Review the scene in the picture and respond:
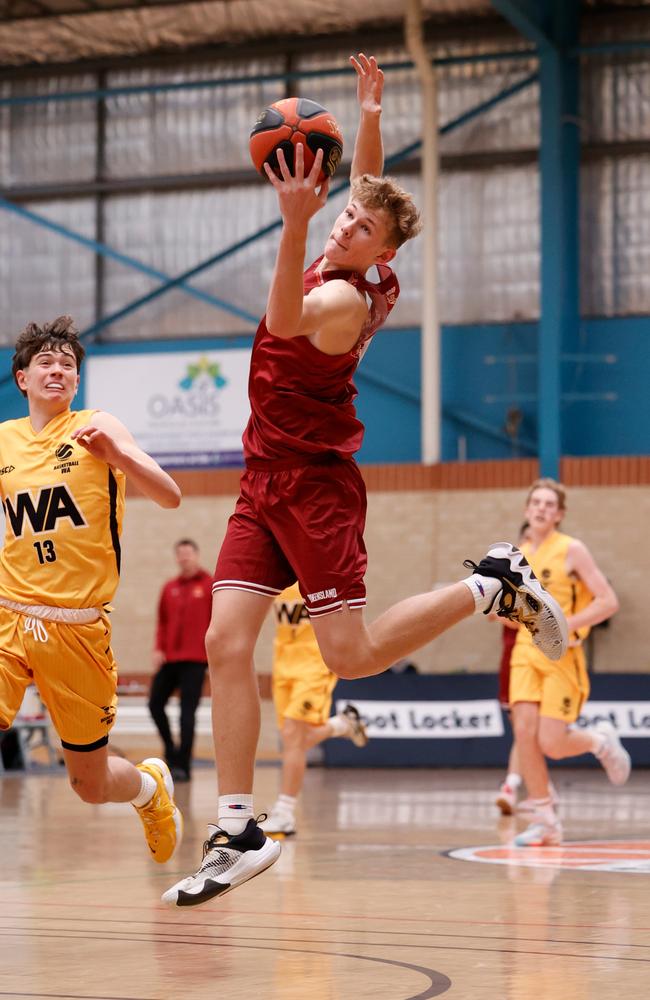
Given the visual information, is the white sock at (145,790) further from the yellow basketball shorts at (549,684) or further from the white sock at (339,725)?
the white sock at (339,725)

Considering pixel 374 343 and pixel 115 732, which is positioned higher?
pixel 374 343

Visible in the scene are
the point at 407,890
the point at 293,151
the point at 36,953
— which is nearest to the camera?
the point at 293,151

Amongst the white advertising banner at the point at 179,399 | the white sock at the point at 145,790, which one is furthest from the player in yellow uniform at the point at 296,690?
the white advertising banner at the point at 179,399

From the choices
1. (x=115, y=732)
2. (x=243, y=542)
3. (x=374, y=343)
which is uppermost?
(x=374, y=343)

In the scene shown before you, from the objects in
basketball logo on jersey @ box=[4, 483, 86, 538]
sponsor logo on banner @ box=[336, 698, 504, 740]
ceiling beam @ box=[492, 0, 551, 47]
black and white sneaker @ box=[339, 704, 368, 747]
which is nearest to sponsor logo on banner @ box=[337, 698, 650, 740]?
sponsor logo on banner @ box=[336, 698, 504, 740]

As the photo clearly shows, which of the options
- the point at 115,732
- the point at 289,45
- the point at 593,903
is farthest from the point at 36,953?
the point at 289,45

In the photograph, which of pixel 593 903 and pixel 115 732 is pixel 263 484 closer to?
pixel 593 903

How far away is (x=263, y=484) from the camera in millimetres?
5504

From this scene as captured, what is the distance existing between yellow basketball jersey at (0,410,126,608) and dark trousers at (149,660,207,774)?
8399 millimetres

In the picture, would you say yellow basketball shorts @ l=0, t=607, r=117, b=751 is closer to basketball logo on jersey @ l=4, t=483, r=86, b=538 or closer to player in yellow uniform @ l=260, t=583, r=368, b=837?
basketball logo on jersey @ l=4, t=483, r=86, b=538

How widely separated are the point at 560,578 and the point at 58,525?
14.3 feet

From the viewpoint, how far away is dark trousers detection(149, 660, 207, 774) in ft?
47.1

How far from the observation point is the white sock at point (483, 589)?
5852mm

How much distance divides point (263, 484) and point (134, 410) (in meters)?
16.0
